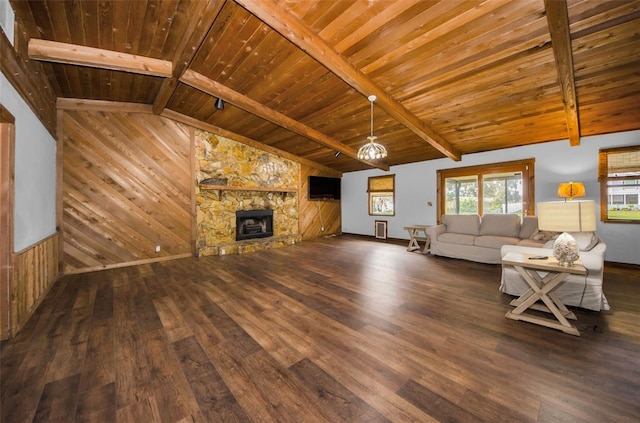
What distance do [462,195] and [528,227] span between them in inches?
75.6

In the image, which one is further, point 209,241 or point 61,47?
point 209,241

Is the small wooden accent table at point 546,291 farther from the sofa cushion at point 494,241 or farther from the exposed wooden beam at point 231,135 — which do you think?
the exposed wooden beam at point 231,135

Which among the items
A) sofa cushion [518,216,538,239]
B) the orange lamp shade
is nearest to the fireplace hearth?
sofa cushion [518,216,538,239]

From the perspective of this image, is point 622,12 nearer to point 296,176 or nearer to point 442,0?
point 442,0

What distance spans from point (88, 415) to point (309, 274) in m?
2.91

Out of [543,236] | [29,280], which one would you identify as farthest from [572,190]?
[29,280]

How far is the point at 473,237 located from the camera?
5020mm

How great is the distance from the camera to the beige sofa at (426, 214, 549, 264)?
4.57 m

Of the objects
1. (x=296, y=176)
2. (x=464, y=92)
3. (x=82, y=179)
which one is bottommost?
(x=82, y=179)

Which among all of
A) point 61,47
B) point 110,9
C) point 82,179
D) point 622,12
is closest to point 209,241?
point 82,179

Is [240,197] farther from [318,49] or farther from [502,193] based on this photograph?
[502,193]

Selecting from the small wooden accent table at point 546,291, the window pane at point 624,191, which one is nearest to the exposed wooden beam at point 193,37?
the small wooden accent table at point 546,291

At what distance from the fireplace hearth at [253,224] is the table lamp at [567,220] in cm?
569

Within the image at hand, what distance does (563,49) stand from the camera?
8.80 ft
